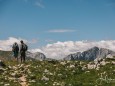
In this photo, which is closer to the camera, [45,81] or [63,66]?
[45,81]

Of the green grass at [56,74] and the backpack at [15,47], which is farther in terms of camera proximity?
the backpack at [15,47]

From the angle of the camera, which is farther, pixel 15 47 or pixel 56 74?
pixel 15 47

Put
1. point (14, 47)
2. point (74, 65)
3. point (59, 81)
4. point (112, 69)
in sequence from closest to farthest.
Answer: point (59, 81) → point (112, 69) → point (74, 65) → point (14, 47)

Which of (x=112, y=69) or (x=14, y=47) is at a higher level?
(x=14, y=47)

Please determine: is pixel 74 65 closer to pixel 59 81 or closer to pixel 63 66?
pixel 63 66

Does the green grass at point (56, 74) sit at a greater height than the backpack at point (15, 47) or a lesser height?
lesser

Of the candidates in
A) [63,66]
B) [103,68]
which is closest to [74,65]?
[63,66]

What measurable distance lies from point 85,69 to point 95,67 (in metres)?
1.78

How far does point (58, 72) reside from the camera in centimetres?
4897

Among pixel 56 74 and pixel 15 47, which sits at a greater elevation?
pixel 15 47

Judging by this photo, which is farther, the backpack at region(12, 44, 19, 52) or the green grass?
the backpack at region(12, 44, 19, 52)

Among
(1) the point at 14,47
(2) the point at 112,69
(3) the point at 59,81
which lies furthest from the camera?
(1) the point at 14,47

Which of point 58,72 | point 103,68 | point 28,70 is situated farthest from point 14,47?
point 103,68

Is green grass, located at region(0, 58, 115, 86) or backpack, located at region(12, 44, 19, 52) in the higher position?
backpack, located at region(12, 44, 19, 52)
